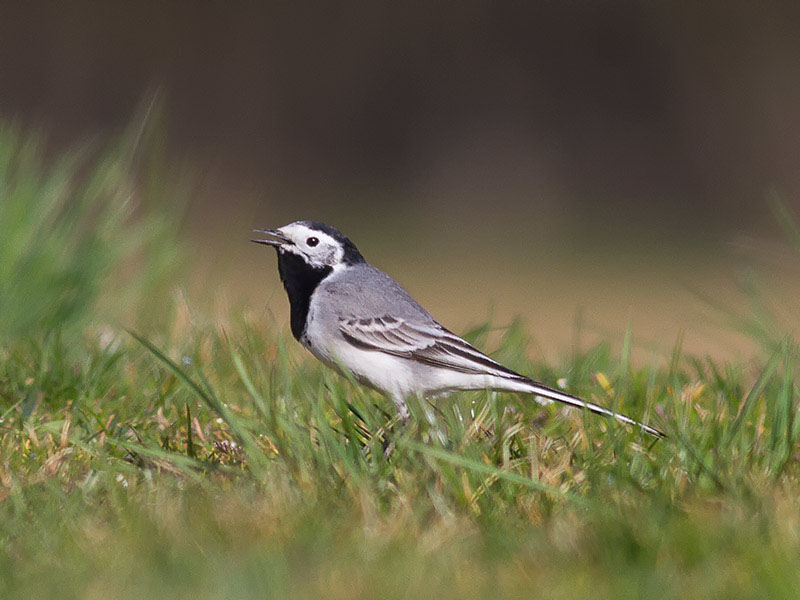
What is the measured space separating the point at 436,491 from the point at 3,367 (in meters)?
2.15

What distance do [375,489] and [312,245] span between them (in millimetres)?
1901

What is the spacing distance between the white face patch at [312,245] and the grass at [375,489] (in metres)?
0.54

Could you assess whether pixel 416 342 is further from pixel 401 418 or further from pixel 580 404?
pixel 580 404

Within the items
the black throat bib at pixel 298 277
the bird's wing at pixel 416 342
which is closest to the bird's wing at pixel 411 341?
the bird's wing at pixel 416 342

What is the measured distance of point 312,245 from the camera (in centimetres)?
543

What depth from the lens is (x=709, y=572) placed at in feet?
9.96

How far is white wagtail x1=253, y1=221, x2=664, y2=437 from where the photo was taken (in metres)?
4.99

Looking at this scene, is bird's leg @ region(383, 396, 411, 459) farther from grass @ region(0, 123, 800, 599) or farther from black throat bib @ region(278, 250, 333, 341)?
black throat bib @ region(278, 250, 333, 341)

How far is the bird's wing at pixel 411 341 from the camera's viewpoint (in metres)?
5.03

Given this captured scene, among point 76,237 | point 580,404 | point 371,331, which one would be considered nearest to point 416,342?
point 371,331

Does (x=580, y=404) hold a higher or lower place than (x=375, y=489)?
higher

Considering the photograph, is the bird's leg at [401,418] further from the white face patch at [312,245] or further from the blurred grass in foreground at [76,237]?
the blurred grass in foreground at [76,237]

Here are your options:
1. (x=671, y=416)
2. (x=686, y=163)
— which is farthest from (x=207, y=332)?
(x=686, y=163)

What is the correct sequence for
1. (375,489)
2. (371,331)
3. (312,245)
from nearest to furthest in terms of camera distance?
(375,489) < (371,331) < (312,245)
